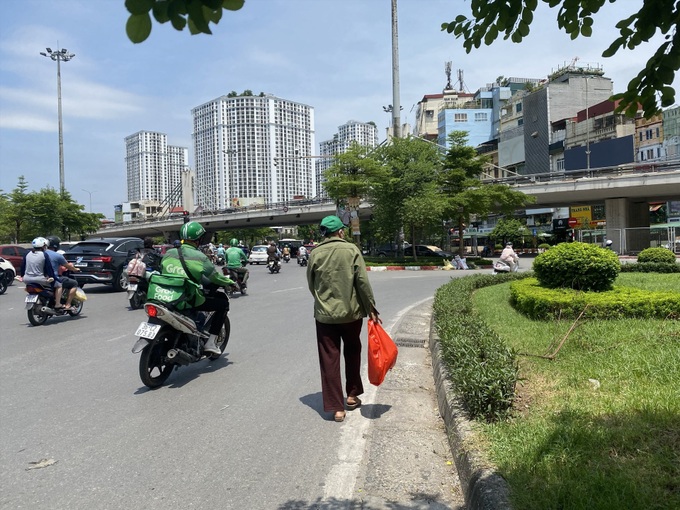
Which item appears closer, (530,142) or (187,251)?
(187,251)

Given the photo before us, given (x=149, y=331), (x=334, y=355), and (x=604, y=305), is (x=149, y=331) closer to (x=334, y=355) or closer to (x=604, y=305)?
(x=334, y=355)

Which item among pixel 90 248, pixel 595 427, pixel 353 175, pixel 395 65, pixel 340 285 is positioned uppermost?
pixel 395 65

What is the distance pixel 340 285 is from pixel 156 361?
2.32 meters

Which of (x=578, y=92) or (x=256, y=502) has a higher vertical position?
(x=578, y=92)

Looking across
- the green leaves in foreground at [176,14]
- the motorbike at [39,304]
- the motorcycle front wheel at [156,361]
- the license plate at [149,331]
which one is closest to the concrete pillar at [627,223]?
the motorbike at [39,304]

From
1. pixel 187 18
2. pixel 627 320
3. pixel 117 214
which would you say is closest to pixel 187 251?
pixel 187 18

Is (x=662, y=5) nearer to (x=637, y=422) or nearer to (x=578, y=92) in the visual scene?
(x=637, y=422)

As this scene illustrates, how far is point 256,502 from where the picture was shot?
3359 mm

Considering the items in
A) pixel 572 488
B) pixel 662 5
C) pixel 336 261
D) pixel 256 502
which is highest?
pixel 662 5

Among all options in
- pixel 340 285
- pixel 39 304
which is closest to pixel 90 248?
pixel 39 304

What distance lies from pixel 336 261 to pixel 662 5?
2998 mm

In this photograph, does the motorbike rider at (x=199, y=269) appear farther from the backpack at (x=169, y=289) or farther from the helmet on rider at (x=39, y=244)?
the helmet on rider at (x=39, y=244)

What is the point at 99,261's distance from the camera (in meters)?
16.5

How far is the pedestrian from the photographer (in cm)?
489
